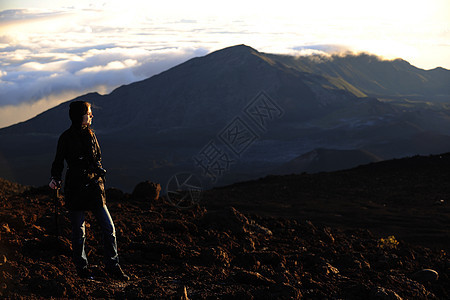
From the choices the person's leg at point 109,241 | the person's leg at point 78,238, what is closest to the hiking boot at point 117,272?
the person's leg at point 109,241

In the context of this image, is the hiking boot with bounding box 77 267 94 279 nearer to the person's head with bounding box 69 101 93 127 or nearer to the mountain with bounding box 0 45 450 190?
the person's head with bounding box 69 101 93 127

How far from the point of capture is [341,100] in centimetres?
16438

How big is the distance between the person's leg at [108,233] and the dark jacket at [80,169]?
10 centimetres

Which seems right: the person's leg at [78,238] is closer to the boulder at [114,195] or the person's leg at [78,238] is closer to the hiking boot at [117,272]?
the hiking boot at [117,272]

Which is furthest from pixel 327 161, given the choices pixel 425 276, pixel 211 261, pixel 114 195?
pixel 211 261

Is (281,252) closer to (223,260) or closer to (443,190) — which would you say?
(223,260)

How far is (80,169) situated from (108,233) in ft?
2.32

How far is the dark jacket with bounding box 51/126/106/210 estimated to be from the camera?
201 inches

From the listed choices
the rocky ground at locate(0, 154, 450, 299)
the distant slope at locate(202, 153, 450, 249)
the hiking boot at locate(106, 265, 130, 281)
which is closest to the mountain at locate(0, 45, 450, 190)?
the distant slope at locate(202, 153, 450, 249)

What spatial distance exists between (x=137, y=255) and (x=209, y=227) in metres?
2.62

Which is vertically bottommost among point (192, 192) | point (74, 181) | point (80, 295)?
point (192, 192)

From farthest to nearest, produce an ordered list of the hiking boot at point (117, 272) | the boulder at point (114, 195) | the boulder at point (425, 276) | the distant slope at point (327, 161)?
the distant slope at point (327, 161) < the boulder at point (114, 195) < the boulder at point (425, 276) < the hiking boot at point (117, 272)

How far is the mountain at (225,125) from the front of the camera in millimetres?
103750

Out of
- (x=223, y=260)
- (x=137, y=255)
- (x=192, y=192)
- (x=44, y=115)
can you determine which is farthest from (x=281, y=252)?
(x=44, y=115)
